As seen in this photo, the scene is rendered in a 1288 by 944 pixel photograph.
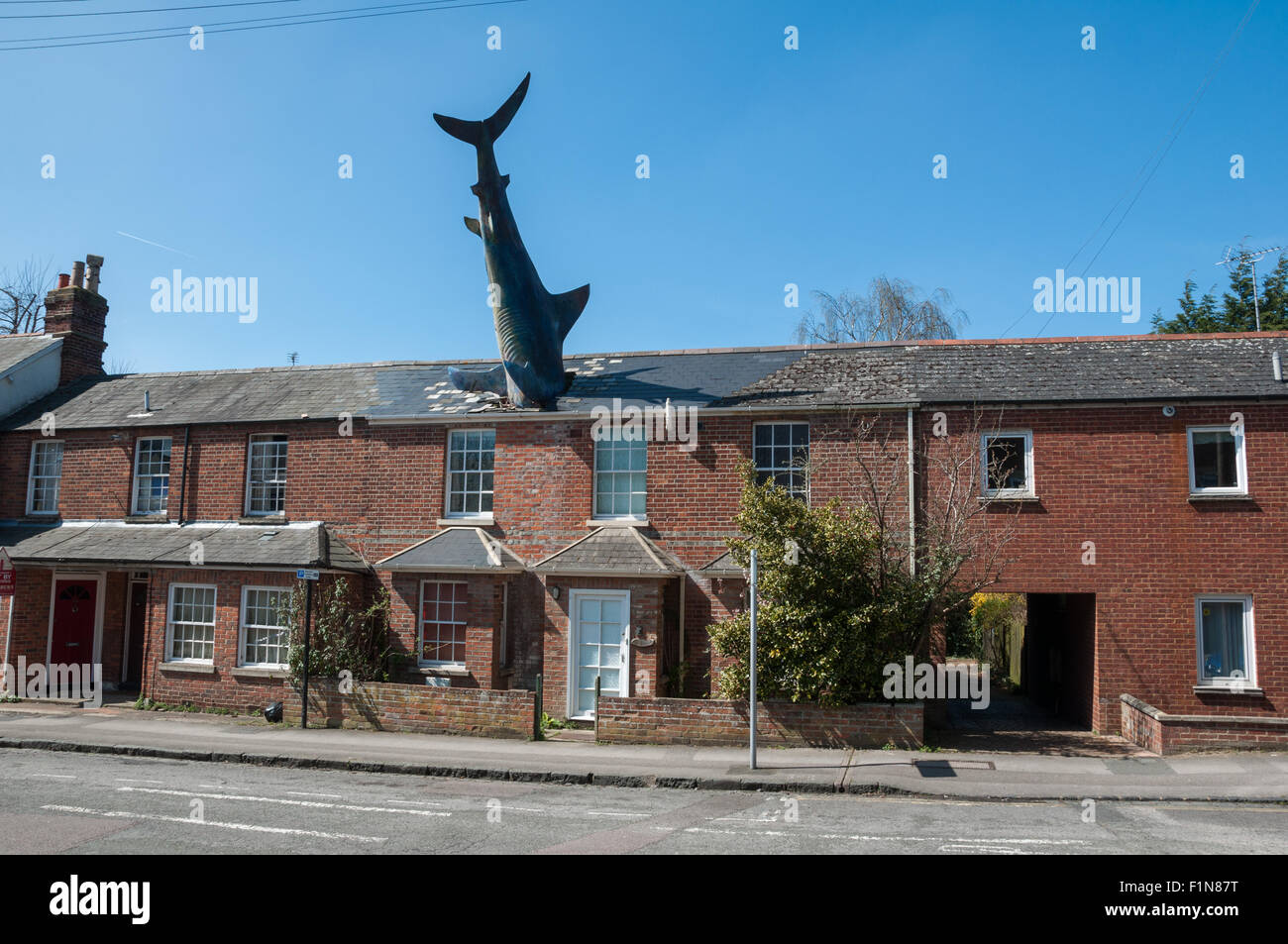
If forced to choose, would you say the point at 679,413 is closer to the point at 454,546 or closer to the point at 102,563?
the point at 454,546

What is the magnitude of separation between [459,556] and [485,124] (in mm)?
8790

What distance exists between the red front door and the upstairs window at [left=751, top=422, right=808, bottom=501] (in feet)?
50.0

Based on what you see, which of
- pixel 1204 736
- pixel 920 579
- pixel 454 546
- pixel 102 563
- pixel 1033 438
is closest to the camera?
pixel 1204 736

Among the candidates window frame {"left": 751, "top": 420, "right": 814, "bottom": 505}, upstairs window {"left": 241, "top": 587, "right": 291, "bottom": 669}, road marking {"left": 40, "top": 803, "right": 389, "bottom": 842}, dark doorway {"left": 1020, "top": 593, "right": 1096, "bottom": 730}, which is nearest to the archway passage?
dark doorway {"left": 1020, "top": 593, "right": 1096, "bottom": 730}

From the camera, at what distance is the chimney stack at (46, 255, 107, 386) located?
2481 centimetres

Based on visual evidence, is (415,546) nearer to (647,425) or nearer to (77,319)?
(647,425)

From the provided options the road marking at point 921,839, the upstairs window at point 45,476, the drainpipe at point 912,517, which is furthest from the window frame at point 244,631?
the road marking at point 921,839

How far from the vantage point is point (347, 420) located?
19.7 meters

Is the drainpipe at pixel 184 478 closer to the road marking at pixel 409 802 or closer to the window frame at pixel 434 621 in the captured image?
the window frame at pixel 434 621

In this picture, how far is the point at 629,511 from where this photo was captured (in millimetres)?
18125

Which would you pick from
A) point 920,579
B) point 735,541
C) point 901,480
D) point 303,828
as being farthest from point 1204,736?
point 303,828

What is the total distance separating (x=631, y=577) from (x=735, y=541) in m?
2.24

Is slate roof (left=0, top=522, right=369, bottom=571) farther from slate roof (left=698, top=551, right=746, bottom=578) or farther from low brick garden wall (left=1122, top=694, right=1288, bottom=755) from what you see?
low brick garden wall (left=1122, top=694, right=1288, bottom=755)
